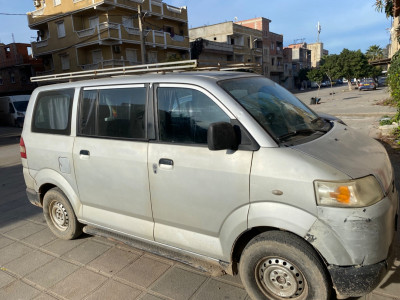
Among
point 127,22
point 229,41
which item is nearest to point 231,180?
point 127,22

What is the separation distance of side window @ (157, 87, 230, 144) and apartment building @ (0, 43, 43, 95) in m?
37.3

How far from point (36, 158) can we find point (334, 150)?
11.4 ft

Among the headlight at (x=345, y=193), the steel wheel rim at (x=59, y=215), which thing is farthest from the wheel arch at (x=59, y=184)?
the headlight at (x=345, y=193)

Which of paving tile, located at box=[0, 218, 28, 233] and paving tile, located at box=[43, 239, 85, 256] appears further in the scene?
paving tile, located at box=[0, 218, 28, 233]

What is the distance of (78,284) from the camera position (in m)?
3.12

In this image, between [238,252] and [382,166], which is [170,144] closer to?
[238,252]

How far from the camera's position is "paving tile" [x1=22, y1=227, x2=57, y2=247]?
161 inches

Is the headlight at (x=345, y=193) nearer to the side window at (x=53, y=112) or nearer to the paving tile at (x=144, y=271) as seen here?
the paving tile at (x=144, y=271)

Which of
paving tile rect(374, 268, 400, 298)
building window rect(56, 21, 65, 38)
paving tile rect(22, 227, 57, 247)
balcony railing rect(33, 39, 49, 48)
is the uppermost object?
building window rect(56, 21, 65, 38)

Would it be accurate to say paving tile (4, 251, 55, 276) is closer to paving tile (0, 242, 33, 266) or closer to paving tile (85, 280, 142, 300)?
paving tile (0, 242, 33, 266)

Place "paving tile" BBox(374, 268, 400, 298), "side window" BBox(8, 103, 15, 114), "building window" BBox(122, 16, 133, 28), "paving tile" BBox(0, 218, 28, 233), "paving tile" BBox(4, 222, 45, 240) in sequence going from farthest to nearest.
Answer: "building window" BBox(122, 16, 133, 28), "side window" BBox(8, 103, 15, 114), "paving tile" BBox(0, 218, 28, 233), "paving tile" BBox(4, 222, 45, 240), "paving tile" BBox(374, 268, 400, 298)

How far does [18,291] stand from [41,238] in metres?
1.22

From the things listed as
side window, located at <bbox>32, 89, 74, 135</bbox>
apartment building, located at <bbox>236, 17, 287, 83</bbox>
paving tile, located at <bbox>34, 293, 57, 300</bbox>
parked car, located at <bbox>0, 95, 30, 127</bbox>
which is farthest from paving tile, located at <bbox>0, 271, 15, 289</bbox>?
apartment building, located at <bbox>236, 17, 287, 83</bbox>

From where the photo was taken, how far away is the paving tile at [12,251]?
373 centimetres
